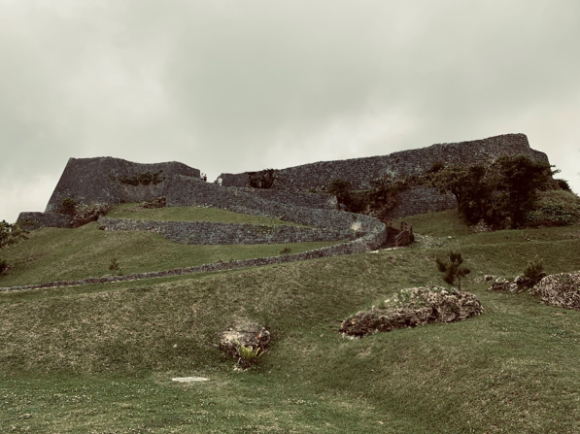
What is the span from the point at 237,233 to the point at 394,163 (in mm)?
37288

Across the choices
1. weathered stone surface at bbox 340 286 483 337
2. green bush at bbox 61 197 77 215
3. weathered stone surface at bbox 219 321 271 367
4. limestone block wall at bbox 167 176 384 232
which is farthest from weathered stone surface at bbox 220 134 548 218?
weathered stone surface at bbox 219 321 271 367

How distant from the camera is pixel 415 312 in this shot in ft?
76.6

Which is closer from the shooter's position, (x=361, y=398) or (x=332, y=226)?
(x=361, y=398)

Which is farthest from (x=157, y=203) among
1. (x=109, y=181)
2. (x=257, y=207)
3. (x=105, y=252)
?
(x=105, y=252)

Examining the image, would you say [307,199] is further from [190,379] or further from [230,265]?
[190,379]

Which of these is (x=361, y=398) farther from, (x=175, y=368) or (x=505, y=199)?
(x=505, y=199)

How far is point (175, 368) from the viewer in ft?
73.1

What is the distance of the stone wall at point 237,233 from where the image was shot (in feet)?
151

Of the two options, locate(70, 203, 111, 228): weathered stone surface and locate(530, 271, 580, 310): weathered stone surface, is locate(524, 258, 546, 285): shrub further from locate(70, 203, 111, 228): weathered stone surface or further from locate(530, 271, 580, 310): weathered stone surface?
locate(70, 203, 111, 228): weathered stone surface

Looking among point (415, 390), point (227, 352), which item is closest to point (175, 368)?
point (227, 352)

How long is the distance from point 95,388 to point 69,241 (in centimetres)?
4097

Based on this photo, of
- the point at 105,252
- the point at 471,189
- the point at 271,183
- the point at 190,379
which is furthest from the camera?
the point at 271,183

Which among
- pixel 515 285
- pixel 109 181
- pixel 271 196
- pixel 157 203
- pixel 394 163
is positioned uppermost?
pixel 109 181

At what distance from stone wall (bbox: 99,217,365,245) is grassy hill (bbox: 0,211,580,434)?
10.5 metres
